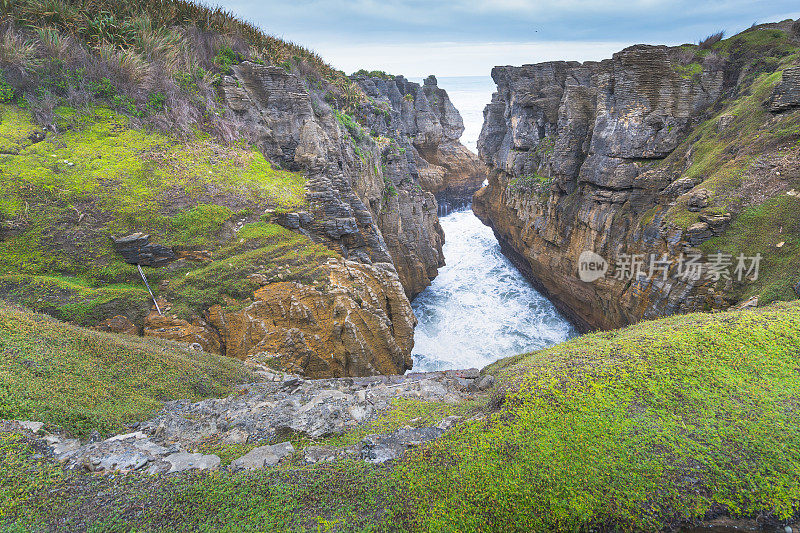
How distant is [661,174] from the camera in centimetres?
1716

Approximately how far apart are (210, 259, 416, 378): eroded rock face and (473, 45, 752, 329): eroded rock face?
37.3 feet

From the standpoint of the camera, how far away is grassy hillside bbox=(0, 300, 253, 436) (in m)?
5.09

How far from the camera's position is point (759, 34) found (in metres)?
17.8

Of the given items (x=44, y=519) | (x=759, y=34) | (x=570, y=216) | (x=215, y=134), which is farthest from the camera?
(x=570, y=216)

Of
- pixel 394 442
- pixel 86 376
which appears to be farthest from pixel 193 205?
pixel 394 442

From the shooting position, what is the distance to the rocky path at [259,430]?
15.2 ft

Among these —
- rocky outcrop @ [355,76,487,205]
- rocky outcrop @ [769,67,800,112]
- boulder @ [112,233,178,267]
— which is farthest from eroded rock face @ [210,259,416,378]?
rocky outcrop @ [355,76,487,205]

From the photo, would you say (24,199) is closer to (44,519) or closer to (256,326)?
(256,326)

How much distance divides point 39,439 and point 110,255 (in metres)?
7.20

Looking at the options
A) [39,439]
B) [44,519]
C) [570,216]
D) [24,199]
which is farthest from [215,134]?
[570,216]

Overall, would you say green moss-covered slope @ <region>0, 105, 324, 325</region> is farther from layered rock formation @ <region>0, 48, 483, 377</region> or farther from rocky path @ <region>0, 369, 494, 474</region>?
rocky path @ <region>0, 369, 494, 474</region>

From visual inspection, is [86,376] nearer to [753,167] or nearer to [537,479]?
[537,479]

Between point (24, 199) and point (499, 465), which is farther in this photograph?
point (24, 199)

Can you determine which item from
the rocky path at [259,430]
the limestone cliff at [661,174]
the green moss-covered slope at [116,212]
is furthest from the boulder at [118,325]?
the limestone cliff at [661,174]
